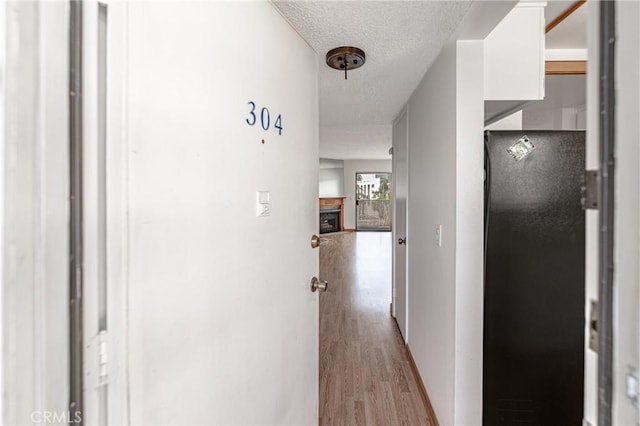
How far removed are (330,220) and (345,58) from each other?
8.06 metres

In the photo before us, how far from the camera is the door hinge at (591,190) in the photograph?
0.50 meters

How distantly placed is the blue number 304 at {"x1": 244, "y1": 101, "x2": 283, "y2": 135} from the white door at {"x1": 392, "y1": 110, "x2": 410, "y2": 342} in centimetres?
181

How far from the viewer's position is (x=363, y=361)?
252cm

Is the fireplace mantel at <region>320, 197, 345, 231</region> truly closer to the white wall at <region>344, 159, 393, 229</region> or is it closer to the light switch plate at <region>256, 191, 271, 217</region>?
the white wall at <region>344, 159, 393, 229</region>

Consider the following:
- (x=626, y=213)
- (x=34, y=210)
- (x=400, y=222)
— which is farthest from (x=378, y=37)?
(x=400, y=222)

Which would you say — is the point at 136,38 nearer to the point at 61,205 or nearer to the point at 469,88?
the point at 61,205

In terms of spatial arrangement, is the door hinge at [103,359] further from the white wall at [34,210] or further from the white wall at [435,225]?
the white wall at [435,225]

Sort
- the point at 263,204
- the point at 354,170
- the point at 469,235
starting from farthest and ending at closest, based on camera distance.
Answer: the point at 354,170, the point at 469,235, the point at 263,204

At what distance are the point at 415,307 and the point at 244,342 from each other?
Answer: 69.9 inches

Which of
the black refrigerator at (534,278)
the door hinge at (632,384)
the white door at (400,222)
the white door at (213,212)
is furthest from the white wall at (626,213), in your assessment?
the white door at (400,222)

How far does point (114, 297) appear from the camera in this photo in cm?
57

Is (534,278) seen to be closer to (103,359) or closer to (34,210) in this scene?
(103,359)

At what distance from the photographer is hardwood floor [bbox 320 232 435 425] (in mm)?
1931

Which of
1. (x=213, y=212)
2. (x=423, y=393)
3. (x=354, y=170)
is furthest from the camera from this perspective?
(x=354, y=170)
